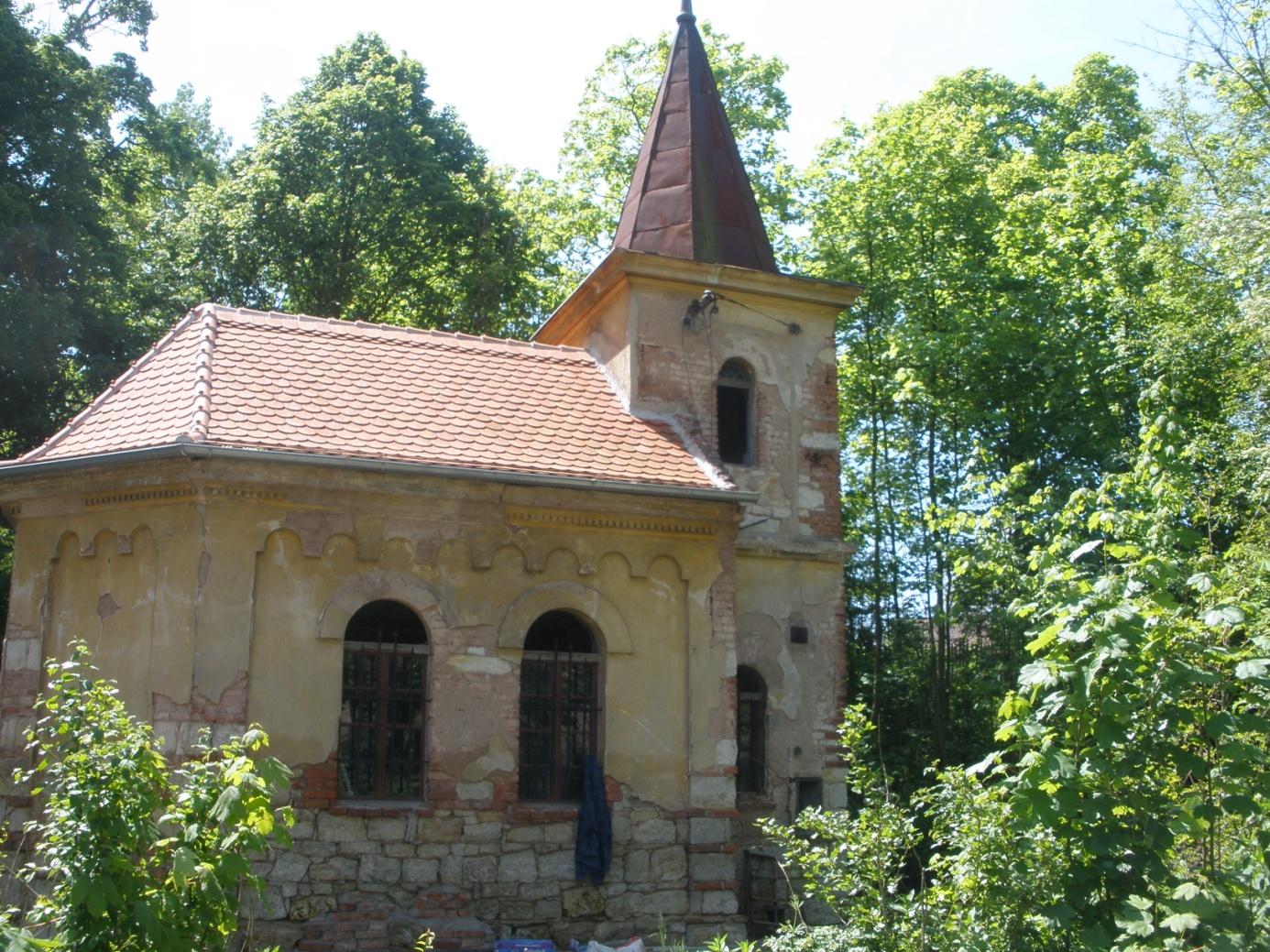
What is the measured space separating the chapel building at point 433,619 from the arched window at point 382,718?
0.08 ft

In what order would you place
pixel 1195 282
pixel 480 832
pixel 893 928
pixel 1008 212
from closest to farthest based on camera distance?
pixel 893 928 → pixel 480 832 → pixel 1195 282 → pixel 1008 212

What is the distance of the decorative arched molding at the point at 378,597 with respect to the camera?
36.6 ft

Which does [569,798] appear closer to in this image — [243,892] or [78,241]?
[243,892]

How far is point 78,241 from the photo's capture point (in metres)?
19.9

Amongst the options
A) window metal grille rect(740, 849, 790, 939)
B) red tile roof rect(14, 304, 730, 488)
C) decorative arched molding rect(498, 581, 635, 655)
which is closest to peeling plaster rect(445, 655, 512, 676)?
decorative arched molding rect(498, 581, 635, 655)

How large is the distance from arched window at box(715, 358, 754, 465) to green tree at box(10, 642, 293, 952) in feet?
27.9

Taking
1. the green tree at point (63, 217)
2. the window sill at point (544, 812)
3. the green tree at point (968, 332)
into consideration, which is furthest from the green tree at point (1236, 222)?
the green tree at point (63, 217)

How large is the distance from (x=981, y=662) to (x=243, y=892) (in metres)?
15.2

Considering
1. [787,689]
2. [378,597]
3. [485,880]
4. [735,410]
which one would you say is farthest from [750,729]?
[378,597]

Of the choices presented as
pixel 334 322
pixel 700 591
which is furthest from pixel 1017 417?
pixel 334 322

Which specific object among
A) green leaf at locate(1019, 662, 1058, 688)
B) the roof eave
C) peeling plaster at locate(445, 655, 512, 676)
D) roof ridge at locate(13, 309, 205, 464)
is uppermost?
roof ridge at locate(13, 309, 205, 464)

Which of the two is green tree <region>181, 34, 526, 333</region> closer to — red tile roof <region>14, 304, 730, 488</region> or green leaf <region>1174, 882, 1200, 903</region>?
red tile roof <region>14, 304, 730, 488</region>

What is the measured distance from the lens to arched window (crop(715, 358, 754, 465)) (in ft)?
48.3

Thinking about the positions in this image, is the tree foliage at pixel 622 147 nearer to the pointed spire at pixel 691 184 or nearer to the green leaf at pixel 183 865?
the pointed spire at pixel 691 184
